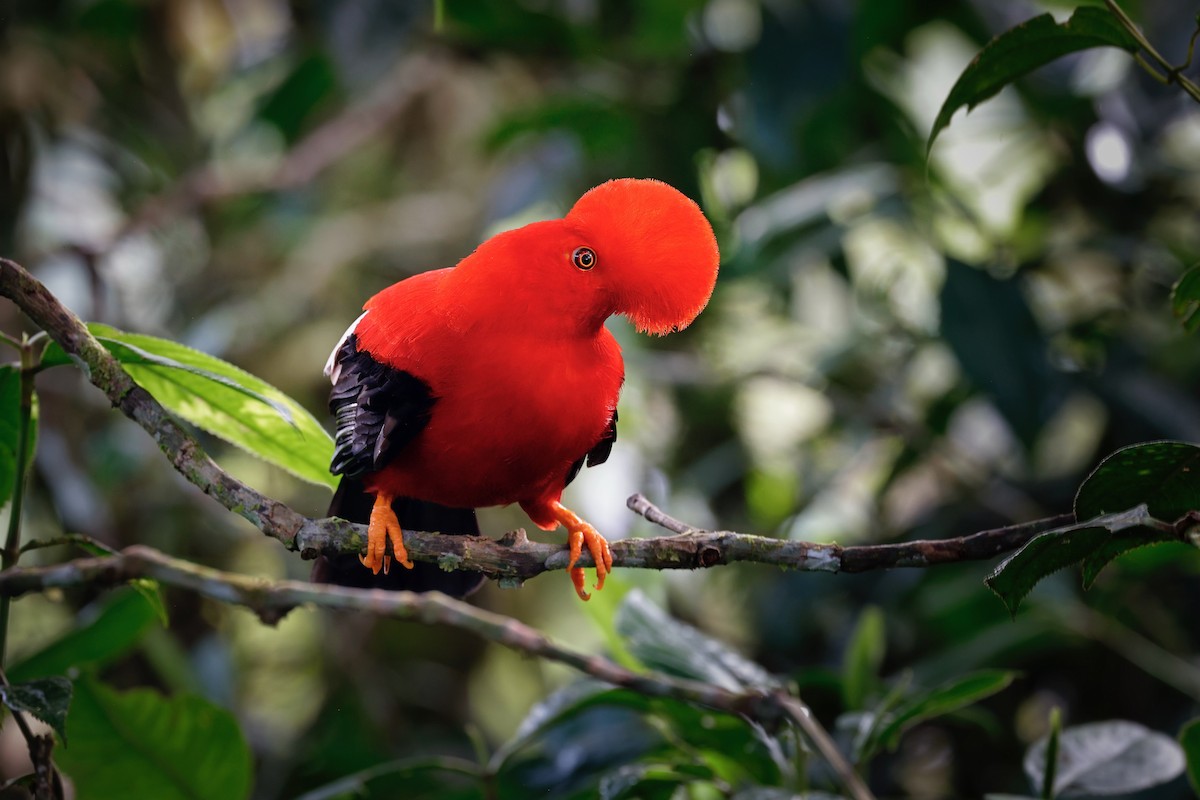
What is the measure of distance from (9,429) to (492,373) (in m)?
0.70

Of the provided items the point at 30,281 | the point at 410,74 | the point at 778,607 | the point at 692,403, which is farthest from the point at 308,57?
the point at 30,281

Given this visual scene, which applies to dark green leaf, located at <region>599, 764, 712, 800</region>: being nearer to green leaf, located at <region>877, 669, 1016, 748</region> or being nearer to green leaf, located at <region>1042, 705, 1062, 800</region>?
green leaf, located at <region>877, 669, 1016, 748</region>

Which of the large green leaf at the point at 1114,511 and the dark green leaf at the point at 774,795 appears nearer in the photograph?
the large green leaf at the point at 1114,511

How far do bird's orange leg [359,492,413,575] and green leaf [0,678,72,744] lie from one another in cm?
39

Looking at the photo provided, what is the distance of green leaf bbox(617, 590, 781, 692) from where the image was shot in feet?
6.26

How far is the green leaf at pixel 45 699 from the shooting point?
1.27 m

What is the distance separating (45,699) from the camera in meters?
1.33

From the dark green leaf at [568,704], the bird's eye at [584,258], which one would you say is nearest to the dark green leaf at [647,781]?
the dark green leaf at [568,704]

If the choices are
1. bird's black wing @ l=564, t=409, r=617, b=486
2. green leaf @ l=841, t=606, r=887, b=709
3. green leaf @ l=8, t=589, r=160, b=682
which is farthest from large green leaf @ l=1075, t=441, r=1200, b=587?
green leaf @ l=8, t=589, r=160, b=682

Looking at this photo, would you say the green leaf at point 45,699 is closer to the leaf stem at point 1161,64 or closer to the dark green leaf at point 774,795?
the dark green leaf at point 774,795

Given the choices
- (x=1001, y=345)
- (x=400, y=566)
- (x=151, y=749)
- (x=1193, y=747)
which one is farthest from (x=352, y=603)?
(x=1001, y=345)

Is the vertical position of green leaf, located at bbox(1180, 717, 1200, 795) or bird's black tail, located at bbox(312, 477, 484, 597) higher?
bird's black tail, located at bbox(312, 477, 484, 597)

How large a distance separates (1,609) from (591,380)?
2.64 feet

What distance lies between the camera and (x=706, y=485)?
12.0 ft
